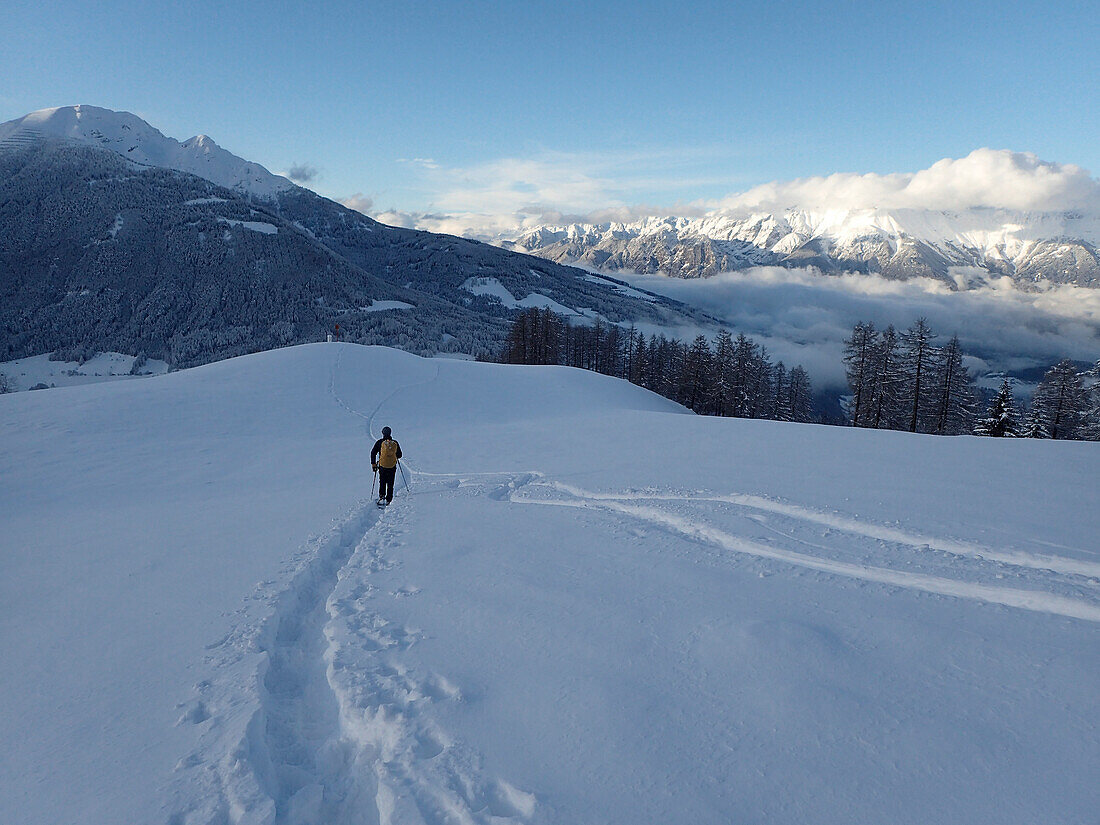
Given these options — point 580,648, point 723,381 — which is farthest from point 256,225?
point 580,648

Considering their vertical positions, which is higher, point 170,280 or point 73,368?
point 170,280

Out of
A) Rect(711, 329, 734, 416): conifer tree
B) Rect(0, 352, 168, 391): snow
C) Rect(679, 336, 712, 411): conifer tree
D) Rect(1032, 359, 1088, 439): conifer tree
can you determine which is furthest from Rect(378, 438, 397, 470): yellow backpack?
Rect(0, 352, 168, 391): snow

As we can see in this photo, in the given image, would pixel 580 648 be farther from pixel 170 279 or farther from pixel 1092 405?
pixel 170 279

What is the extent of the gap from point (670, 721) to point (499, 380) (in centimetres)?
3192

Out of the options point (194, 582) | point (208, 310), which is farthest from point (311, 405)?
point (208, 310)

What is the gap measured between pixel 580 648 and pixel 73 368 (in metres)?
155

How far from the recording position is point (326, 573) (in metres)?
8.91

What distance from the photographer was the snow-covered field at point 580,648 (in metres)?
4.14

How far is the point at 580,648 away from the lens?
5992mm

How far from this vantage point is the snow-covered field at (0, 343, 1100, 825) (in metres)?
4.14

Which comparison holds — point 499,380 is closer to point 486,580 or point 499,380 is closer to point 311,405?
point 311,405

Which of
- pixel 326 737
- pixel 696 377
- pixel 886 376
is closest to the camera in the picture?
pixel 326 737

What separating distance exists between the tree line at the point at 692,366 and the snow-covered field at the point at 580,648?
3720cm

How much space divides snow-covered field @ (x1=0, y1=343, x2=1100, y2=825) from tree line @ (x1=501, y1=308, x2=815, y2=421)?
37.2m
